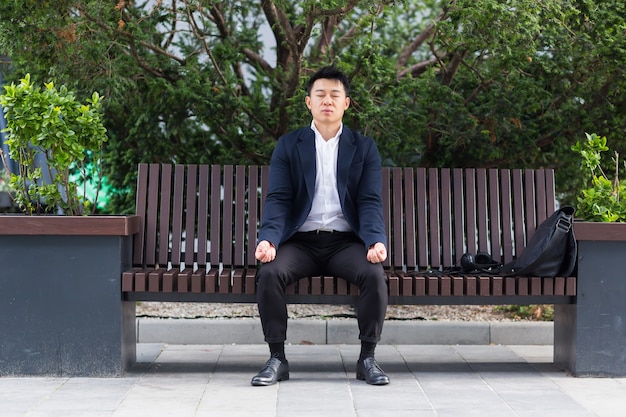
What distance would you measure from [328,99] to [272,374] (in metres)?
1.66

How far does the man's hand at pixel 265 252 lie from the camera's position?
5.10m

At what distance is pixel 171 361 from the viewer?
5.82 m

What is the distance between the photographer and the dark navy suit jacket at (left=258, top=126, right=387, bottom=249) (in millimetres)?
5336

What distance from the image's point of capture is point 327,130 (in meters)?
5.50

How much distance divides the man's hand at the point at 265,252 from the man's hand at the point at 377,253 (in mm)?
550

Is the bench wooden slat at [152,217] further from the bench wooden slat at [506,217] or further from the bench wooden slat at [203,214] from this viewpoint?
the bench wooden slat at [506,217]

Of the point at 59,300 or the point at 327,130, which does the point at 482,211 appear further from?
the point at 59,300

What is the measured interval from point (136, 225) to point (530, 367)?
2.63 metres

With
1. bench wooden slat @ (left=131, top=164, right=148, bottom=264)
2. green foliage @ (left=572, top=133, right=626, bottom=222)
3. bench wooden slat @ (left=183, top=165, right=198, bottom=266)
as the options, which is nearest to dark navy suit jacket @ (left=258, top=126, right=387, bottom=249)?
bench wooden slat @ (left=183, top=165, right=198, bottom=266)

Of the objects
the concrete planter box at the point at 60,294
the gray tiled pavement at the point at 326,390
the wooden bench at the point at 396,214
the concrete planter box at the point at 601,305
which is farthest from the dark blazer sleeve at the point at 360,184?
the concrete planter box at the point at 60,294

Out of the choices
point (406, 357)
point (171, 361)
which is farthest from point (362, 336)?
point (171, 361)

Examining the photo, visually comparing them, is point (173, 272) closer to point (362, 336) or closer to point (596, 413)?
point (362, 336)

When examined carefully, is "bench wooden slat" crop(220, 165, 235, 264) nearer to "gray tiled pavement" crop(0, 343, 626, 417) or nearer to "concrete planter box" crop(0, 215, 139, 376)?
"gray tiled pavement" crop(0, 343, 626, 417)

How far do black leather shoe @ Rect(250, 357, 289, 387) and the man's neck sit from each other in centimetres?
140
